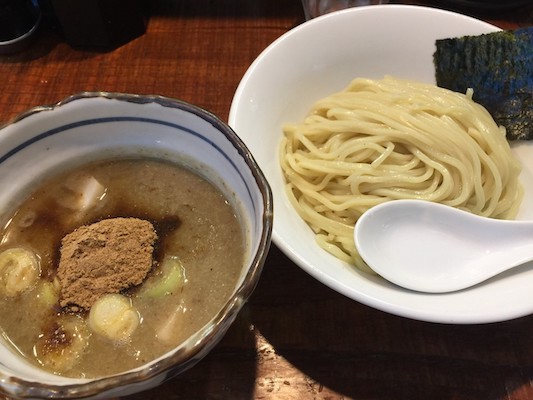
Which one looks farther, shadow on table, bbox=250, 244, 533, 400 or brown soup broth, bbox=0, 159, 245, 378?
shadow on table, bbox=250, 244, 533, 400

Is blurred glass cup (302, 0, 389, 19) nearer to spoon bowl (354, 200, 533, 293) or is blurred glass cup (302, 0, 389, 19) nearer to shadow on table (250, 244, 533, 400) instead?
spoon bowl (354, 200, 533, 293)

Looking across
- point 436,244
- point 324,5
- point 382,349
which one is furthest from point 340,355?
point 324,5

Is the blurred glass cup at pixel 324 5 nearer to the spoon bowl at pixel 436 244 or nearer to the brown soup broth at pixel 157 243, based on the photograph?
the spoon bowl at pixel 436 244


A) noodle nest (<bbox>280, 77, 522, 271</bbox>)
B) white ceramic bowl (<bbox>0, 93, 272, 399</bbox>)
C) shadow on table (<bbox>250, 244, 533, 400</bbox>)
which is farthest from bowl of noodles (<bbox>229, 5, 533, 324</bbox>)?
white ceramic bowl (<bbox>0, 93, 272, 399</bbox>)

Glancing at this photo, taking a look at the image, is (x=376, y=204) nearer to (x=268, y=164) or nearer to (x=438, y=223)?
(x=438, y=223)

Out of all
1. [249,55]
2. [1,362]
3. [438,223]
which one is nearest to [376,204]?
[438,223]

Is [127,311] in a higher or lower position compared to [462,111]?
higher

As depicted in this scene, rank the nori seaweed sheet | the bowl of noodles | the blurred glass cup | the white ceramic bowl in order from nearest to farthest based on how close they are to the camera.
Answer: the white ceramic bowl < the bowl of noodles < the nori seaweed sheet < the blurred glass cup
